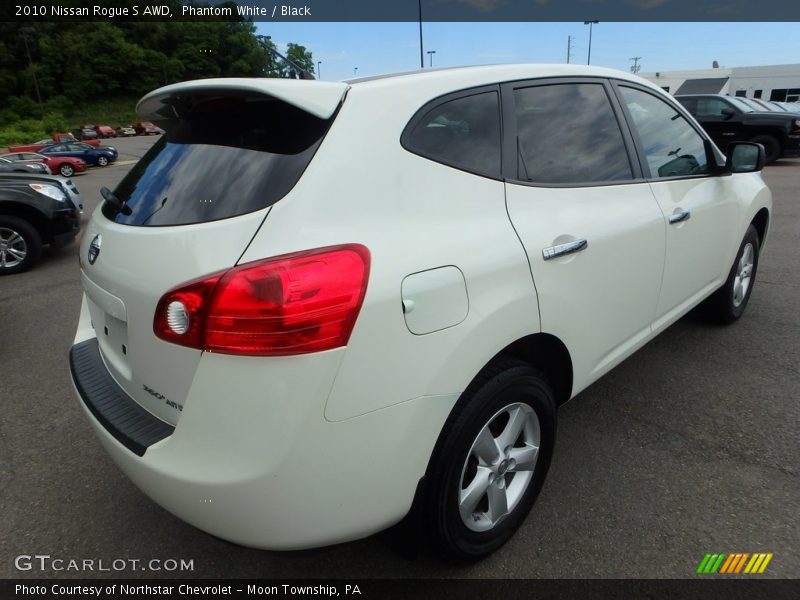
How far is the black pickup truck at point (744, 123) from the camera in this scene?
43.7 ft

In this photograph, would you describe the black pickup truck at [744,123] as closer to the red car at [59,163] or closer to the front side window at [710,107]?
the front side window at [710,107]

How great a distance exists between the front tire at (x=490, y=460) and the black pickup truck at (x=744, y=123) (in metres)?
14.1

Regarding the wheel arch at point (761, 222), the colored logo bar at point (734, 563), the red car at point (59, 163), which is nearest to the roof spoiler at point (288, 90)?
the colored logo bar at point (734, 563)

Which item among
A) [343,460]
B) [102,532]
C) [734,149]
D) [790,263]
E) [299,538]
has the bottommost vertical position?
[790,263]

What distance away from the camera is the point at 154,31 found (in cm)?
8794

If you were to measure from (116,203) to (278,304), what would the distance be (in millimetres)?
1030

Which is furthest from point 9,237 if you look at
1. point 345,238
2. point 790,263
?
point 790,263

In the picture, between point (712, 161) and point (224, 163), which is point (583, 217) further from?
point (712, 161)

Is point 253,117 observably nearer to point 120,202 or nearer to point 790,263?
point 120,202

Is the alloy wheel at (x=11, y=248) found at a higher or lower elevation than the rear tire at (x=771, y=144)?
higher

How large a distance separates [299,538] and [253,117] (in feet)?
4.12

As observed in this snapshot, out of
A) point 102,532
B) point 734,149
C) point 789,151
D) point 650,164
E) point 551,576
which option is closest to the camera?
point 551,576

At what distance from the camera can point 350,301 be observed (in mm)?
1399

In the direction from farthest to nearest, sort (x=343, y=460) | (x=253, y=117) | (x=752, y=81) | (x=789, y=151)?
1. (x=752, y=81)
2. (x=789, y=151)
3. (x=253, y=117)
4. (x=343, y=460)
